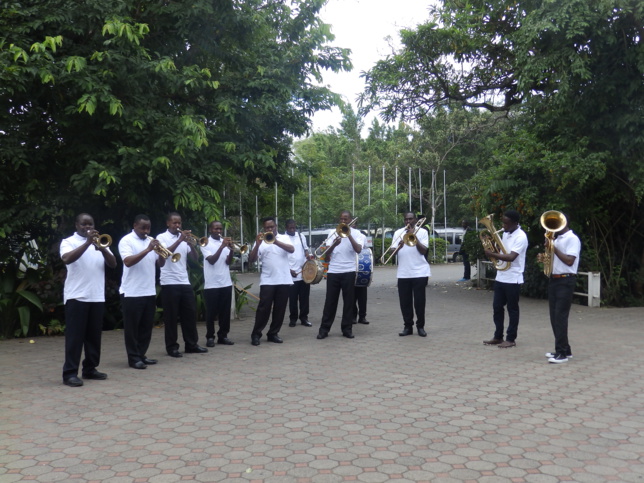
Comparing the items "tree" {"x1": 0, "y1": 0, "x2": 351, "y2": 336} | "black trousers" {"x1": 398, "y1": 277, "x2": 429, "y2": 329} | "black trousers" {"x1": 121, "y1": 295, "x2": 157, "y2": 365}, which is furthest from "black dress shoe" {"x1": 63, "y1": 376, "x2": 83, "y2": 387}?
"black trousers" {"x1": 398, "y1": 277, "x2": 429, "y2": 329}

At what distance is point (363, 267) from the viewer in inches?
408

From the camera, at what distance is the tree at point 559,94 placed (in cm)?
1162

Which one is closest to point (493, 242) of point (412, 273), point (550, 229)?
point (550, 229)

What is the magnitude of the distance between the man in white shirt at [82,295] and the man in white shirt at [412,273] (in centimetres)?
444

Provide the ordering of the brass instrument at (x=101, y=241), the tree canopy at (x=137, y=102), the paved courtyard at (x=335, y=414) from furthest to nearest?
the tree canopy at (x=137, y=102) → the brass instrument at (x=101, y=241) → the paved courtyard at (x=335, y=414)

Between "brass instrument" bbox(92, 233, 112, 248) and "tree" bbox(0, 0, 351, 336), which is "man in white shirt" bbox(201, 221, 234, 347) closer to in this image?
"tree" bbox(0, 0, 351, 336)

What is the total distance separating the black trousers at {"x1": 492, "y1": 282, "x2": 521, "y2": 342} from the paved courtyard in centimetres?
31

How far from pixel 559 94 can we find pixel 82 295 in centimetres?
901

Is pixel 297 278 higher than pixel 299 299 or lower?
higher

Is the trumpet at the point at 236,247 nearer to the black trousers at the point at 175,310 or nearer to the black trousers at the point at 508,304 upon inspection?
the black trousers at the point at 175,310

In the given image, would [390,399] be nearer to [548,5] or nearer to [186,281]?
[186,281]

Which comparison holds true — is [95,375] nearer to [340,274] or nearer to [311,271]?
[340,274]

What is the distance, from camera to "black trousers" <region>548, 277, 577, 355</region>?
7664mm

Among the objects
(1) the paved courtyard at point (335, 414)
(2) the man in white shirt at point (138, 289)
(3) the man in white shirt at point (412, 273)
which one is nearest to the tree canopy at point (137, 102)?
(2) the man in white shirt at point (138, 289)
